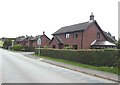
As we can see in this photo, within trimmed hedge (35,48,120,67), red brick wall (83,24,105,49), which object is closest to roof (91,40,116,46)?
red brick wall (83,24,105,49)

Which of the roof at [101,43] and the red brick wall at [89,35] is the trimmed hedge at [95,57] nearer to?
the roof at [101,43]

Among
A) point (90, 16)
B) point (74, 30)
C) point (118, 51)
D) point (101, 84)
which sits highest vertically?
point (90, 16)

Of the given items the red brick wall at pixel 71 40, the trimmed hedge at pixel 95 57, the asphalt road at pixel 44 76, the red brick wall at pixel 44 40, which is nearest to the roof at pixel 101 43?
the red brick wall at pixel 71 40

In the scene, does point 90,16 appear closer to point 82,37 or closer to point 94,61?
point 82,37

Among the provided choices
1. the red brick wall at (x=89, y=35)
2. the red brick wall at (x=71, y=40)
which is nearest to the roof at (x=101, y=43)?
the red brick wall at (x=89, y=35)

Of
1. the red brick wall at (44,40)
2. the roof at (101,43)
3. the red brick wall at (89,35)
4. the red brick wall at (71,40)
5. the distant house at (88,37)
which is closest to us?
the roof at (101,43)

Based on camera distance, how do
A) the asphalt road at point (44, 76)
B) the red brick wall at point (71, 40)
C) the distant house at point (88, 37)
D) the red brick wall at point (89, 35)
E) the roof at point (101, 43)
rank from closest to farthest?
the asphalt road at point (44, 76) → the roof at point (101, 43) → the distant house at point (88, 37) → the red brick wall at point (89, 35) → the red brick wall at point (71, 40)

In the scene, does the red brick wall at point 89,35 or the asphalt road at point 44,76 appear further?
the red brick wall at point 89,35

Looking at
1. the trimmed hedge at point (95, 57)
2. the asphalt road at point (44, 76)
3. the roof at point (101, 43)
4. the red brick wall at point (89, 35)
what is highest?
the red brick wall at point (89, 35)

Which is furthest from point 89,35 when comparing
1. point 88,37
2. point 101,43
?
point 101,43

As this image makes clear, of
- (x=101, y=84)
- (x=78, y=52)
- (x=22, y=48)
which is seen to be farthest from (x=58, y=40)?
(x=101, y=84)

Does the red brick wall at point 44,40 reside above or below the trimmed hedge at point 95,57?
above

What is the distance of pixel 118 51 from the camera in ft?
57.8

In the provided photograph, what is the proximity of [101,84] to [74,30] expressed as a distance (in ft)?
121
